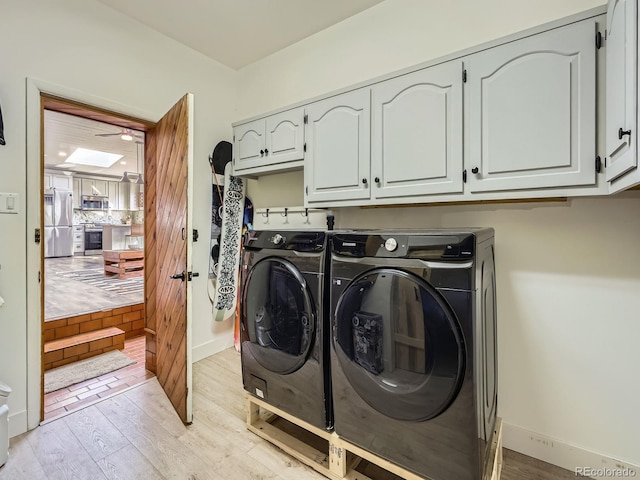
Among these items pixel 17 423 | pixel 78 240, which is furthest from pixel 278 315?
pixel 78 240

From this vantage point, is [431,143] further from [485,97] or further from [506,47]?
[506,47]

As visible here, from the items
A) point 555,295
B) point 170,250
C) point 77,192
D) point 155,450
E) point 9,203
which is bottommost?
point 155,450

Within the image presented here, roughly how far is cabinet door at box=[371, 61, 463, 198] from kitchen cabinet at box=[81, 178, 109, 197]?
427 inches

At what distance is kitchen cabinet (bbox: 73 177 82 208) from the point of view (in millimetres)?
9117

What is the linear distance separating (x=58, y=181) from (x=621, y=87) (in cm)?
1138

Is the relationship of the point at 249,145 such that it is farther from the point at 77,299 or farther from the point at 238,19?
the point at 77,299

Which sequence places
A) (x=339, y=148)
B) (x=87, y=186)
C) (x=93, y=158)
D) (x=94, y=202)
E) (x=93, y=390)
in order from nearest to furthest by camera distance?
1. (x=339, y=148)
2. (x=93, y=390)
3. (x=93, y=158)
4. (x=87, y=186)
5. (x=94, y=202)

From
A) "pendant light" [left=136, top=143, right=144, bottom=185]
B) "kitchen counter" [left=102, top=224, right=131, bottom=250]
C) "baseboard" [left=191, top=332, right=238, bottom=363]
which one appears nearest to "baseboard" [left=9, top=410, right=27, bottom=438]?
"baseboard" [left=191, top=332, right=238, bottom=363]

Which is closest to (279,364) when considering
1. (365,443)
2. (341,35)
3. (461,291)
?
(365,443)

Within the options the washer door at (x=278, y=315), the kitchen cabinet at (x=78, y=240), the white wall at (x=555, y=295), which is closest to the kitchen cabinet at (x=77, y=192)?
the kitchen cabinet at (x=78, y=240)

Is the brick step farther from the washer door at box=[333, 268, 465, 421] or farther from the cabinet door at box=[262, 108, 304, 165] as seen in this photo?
the washer door at box=[333, 268, 465, 421]

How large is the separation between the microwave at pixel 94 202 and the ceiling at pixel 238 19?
361 inches

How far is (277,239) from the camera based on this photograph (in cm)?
164

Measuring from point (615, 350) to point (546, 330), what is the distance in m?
0.27
